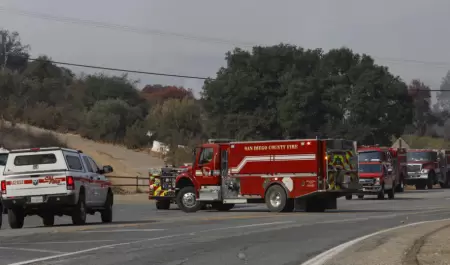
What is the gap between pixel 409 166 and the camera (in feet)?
184

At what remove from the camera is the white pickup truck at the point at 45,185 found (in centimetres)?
2106

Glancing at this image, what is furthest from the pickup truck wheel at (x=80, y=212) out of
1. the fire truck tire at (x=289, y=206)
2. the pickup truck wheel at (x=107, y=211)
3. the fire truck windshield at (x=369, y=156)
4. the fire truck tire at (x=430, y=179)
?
the fire truck tire at (x=430, y=179)

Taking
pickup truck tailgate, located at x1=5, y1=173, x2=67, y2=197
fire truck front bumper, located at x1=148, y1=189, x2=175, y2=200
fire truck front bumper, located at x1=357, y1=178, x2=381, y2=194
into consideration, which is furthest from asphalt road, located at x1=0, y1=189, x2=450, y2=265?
fire truck front bumper, located at x1=357, y1=178, x2=381, y2=194

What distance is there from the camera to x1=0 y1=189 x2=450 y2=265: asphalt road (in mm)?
14297

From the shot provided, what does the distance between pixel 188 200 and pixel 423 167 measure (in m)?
28.7

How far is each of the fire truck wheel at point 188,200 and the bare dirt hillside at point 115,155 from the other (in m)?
23.7

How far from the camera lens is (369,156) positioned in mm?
42156

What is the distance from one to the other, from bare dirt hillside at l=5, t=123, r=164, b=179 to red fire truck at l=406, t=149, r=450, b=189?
18.6 m

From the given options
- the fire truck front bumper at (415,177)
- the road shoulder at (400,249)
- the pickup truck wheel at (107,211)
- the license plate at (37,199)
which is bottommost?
the road shoulder at (400,249)

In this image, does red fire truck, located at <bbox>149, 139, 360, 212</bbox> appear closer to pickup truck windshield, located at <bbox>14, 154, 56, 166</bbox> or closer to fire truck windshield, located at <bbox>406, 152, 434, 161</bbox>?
pickup truck windshield, located at <bbox>14, 154, 56, 166</bbox>

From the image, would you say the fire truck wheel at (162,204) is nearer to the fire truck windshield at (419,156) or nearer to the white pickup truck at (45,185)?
the white pickup truck at (45,185)

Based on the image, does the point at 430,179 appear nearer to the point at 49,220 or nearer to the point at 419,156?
the point at 419,156

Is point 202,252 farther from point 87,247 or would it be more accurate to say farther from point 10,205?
point 10,205

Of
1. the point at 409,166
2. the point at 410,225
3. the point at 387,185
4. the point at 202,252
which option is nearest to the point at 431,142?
the point at 409,166
